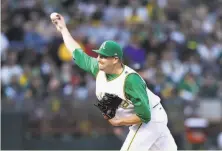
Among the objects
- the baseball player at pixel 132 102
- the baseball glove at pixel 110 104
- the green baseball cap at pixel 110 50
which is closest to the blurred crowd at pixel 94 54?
the baseball player at pixel 132 102

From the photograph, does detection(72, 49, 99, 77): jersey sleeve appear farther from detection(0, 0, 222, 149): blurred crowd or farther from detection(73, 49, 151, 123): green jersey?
detection(0, 0, 222, 149): blurred crowd

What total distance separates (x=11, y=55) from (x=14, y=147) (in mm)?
2187

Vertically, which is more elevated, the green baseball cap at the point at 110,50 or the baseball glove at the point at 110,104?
the green baseball cap at the point at 110,50

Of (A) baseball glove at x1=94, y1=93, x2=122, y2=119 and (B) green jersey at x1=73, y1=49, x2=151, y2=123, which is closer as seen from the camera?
(B) green jersey at x1=73, y1=49, x2=151, y2=123

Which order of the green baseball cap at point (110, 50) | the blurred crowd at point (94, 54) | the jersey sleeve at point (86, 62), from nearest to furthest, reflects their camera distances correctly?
the green baseball cap at point (110, 50) < the jersey sleeve at point (86, 62) < the blurred crowd at point (94, 54)

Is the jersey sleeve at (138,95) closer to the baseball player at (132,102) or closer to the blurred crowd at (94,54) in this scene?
the baseball player at (132,102)

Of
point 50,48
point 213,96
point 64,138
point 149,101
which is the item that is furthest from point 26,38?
point 149,101

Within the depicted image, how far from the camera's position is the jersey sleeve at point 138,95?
6.20 metres

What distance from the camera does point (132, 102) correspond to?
6270mm

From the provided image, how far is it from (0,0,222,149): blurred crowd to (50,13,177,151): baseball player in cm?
356

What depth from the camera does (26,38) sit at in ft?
47.5

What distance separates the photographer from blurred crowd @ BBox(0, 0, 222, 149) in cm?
1241

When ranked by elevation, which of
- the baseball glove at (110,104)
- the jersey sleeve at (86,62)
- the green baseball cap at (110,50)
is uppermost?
the green baseball cap at (110,50)

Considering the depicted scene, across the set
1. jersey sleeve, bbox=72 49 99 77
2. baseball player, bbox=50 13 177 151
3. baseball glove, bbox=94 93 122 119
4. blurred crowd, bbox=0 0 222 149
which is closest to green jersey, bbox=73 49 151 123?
baseball player, bbox=50 13 177 151
